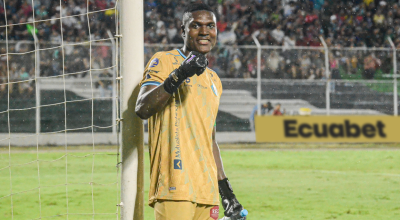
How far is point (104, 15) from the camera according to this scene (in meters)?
16.8

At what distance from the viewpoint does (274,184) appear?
26.6 feet

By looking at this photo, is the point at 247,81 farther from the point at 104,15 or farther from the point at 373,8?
the point at 373,8

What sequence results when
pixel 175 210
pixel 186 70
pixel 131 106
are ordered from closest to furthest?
1. pixel 186 70
2. pixel 175 210
3. pixel 131 106

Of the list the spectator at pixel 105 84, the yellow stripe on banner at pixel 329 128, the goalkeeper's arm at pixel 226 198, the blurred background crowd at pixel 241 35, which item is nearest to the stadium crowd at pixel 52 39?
the blurred background crowd at pixel 241 35

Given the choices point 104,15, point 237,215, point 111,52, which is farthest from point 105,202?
point 104,15

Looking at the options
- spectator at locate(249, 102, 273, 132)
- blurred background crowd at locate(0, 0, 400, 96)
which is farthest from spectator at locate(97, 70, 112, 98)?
spectator at locate(249, 102, 273, 132)

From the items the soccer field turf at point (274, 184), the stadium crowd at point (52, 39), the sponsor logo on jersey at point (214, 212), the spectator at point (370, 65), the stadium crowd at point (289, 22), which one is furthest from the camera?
the stadium crowd at point (289, 22)

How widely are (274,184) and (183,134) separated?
586 cm

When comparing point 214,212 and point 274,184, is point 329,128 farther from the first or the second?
point 214,212

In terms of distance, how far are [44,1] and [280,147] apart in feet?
30.0

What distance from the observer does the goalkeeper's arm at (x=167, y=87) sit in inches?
88.6

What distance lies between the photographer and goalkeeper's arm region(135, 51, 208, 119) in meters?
2.25

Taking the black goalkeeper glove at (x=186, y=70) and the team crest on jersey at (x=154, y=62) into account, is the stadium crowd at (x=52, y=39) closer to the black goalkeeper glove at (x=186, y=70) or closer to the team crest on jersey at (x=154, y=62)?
the team crest on jersey at (x=154, y=62)

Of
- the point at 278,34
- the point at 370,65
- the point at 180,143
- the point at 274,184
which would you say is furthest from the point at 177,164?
the point at 278,34
